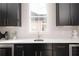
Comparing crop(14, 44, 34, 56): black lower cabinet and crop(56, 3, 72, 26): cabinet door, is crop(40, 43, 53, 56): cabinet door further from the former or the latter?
crop(56, 3, 72, 26): cabinet door

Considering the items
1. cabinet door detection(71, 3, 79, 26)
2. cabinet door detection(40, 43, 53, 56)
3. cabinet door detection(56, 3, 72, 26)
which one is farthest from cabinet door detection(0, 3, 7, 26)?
cabinet door detection(71, 3, 79, 26)

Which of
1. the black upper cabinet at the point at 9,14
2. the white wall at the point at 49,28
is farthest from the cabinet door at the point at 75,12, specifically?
the black upper cabinet at the point at 9,14

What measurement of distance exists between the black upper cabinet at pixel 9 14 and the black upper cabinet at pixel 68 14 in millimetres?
1164

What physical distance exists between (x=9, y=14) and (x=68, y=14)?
5.08ft

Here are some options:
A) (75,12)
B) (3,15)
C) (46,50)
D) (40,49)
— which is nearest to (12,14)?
(3,15)

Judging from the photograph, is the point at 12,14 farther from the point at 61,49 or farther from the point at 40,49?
the point at 61,49

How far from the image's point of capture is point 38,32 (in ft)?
12.9

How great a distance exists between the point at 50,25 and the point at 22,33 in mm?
817

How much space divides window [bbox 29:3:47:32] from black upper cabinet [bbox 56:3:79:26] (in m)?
0.49

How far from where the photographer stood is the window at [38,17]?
391 centimetres

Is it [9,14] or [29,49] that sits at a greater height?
[9,14]

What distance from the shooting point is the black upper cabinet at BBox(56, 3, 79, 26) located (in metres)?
3.61

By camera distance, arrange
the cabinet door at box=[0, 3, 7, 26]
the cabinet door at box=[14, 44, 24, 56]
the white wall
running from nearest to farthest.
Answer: the cabinet door at box=[14, 44, 24, 56], the cabinet door at box=[0, 3, 7, 26], the white wall

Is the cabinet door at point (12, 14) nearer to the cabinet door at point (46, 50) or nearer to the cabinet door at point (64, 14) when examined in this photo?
the cabinet door at point (46, 50)
